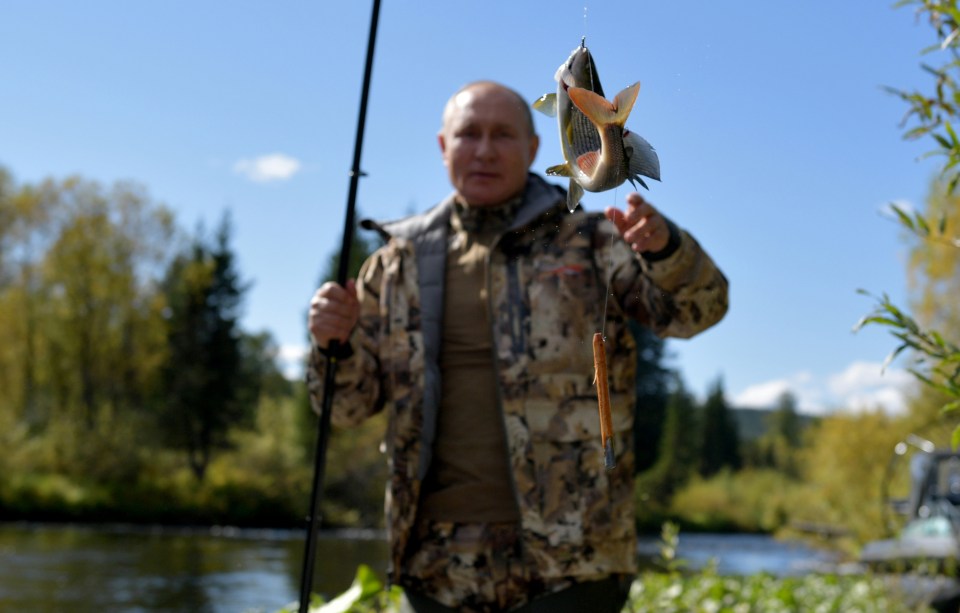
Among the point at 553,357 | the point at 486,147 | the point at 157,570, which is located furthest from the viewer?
the point at 157,570

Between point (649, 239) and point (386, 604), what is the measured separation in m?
2.60

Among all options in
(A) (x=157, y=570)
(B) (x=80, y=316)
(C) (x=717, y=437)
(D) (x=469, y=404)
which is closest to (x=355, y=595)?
(D) (x=469, y=404)

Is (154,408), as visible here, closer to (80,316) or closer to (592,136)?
(80,316)

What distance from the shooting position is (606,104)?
0.92 meters

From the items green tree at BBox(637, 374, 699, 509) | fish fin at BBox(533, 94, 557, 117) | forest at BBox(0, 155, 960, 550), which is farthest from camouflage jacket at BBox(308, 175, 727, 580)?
green tree at BBox(637, 374, 699, 509)

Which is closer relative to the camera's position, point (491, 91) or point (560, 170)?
point (560, 170)

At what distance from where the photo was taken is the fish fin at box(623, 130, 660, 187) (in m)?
0.94

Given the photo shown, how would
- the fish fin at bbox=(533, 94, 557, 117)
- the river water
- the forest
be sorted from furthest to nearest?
the forest
the river water
the fish fin at bbox=(533, 94, 557, 117)

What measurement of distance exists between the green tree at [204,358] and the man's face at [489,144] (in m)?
35.3

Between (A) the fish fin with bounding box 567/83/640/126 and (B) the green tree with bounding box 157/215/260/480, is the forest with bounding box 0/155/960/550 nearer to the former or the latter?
(B) the green tree with bounding box 157/215/260/480

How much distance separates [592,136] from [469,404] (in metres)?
1.53

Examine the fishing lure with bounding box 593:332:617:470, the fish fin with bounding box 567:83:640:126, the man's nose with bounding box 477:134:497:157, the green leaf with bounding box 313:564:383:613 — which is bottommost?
the green leaf with bounding box 313:564:383:613

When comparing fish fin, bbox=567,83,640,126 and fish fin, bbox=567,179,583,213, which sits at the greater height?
fish fin, bbox=567,83,640,126

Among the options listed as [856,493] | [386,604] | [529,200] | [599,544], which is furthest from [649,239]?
[856,493]
